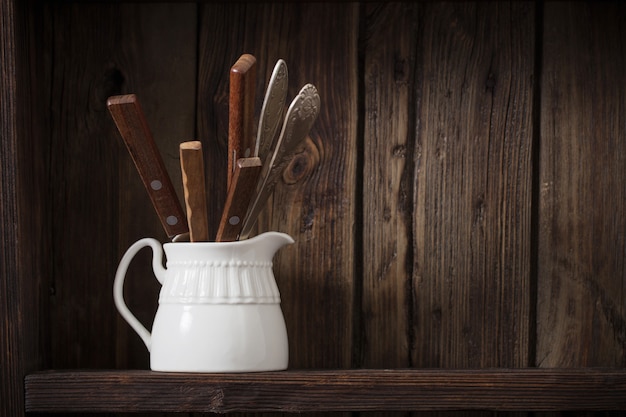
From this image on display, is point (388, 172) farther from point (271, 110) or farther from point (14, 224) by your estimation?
point (14, 224)

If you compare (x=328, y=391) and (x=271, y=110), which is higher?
(x=271, y=110)

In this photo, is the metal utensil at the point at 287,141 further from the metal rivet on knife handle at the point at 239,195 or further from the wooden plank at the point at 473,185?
the wooden plank at the point at 473,185

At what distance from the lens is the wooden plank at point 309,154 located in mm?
825

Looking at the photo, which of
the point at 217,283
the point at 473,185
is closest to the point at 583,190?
the point at 473,185

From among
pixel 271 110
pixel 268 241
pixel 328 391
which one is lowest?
pixel 328 391

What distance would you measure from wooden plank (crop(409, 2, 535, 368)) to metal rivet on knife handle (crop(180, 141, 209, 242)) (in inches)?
8.7

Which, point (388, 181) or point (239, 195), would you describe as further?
point (388, 181)

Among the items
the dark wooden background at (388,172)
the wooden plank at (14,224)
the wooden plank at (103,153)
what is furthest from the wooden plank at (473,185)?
the wooden plank at (14,224)

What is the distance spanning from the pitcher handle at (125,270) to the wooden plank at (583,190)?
35 cm

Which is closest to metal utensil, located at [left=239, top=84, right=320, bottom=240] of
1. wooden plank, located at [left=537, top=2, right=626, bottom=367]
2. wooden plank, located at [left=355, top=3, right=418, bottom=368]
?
wooden plank, located at [left=355, top=3, right=418, bottom=368]

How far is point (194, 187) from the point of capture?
2.27 ft

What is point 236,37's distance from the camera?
0.84m

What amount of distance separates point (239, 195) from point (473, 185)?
256 mm

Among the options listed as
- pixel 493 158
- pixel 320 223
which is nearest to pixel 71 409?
pixel 320 223
